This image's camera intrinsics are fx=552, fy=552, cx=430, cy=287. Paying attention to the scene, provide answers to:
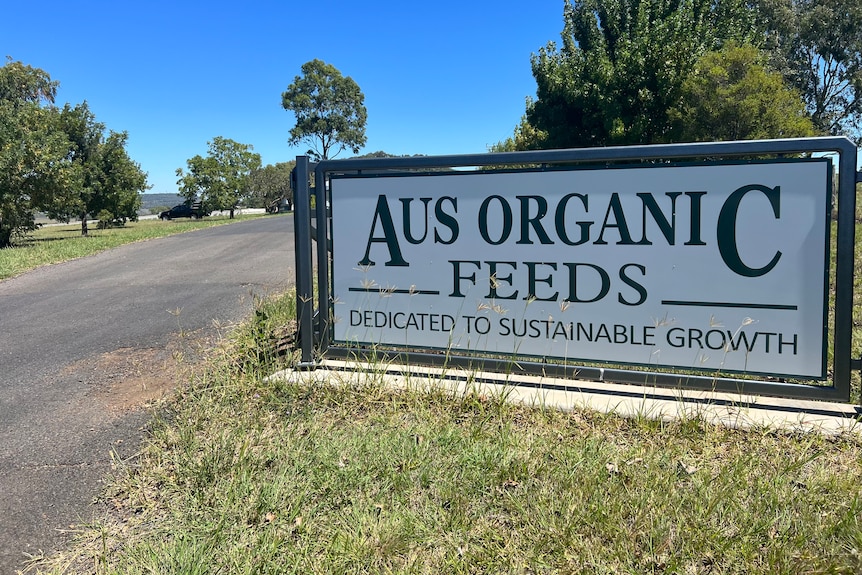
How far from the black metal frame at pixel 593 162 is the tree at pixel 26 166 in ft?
55.2

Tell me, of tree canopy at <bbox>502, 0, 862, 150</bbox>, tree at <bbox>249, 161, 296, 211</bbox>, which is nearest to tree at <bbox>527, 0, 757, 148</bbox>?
A: tree canopy at <bbox>502, 0, 862, 150</bbox>

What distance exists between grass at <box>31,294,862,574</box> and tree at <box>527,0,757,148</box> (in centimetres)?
1702

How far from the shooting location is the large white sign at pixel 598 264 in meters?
3.03

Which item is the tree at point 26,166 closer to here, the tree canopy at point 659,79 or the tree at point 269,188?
the tree canopy at point 659,79

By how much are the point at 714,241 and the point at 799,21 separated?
36.1 m

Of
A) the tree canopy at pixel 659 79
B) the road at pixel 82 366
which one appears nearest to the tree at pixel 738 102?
the tree canopy at pixel 659 79

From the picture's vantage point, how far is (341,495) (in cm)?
240

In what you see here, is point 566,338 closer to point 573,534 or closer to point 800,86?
point 573,534

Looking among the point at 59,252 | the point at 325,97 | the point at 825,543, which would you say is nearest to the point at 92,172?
the point at 59,252

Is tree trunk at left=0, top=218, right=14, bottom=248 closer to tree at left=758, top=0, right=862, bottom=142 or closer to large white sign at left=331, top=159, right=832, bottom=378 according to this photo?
large white sign at left=331, top=159, right=832, bottom=378

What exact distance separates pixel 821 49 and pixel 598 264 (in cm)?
3752

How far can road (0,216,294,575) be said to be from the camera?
8.45 feet

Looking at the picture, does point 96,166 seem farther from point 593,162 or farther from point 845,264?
point 845,264

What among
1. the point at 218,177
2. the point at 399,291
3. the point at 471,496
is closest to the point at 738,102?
the point at 399,291
